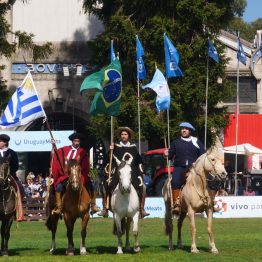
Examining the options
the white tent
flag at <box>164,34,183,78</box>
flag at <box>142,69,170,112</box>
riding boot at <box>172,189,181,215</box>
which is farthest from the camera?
the white tent

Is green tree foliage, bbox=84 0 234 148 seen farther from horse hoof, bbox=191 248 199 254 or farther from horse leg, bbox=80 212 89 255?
horse hoof, bbox=191 248 199 254

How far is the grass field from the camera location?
65.9 feet

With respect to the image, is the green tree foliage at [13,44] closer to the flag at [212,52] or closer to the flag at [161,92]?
the flag at [212,52]

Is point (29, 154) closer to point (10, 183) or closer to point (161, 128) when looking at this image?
point (161, 128)

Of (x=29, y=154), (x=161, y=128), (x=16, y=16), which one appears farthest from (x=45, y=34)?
(x=161, y=128)

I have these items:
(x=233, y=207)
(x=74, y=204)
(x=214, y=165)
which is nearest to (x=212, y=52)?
(x=233, y=207)

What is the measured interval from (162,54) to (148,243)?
26.6 metres

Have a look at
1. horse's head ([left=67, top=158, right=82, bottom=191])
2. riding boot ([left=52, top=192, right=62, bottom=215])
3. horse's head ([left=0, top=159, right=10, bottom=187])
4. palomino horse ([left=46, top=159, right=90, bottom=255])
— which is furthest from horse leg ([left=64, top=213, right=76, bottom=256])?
horse's head ([left=0, top=159, right=10, bottom=187])

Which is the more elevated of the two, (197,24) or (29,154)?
(197,24)

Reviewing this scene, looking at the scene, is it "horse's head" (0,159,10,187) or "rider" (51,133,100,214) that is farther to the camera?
"rider" (51,133,100,214)

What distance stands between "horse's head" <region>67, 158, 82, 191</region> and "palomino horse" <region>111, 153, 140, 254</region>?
2.64 feet

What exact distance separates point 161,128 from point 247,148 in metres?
5.55

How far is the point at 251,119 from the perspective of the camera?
5862cm

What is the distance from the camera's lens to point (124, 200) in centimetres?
2133
